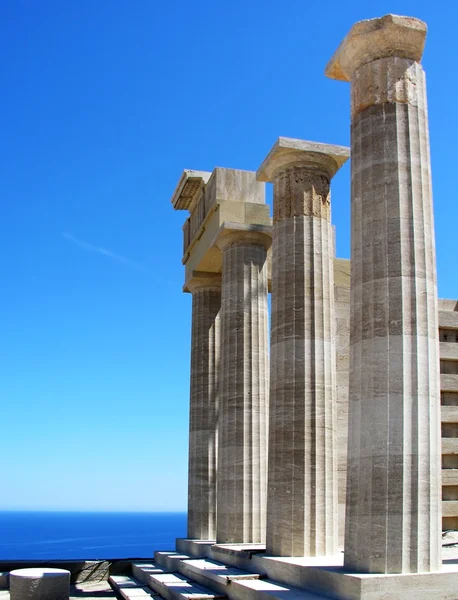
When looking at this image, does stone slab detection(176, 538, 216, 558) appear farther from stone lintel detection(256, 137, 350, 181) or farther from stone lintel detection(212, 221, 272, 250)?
stone lintel detection(256, 137, 350, 181)

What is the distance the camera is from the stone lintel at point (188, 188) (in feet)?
133

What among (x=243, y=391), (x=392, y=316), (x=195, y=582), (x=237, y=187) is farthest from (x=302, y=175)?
(x=195, y=582)

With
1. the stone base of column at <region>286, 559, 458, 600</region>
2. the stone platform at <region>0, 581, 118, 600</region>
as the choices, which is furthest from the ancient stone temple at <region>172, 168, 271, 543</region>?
the stone base of column at <region>286, 559, 458, 600</region>

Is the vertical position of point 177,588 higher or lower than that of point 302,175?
lower

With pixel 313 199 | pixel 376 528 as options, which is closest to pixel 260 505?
pixel 313 199

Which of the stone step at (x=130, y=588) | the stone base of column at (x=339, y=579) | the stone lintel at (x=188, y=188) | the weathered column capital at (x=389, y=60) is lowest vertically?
the stone step at (x=130, y=588)

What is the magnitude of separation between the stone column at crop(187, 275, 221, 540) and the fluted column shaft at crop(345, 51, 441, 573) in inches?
809

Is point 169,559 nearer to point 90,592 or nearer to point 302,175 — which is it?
point 90,592

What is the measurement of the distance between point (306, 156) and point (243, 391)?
10474 millimetres

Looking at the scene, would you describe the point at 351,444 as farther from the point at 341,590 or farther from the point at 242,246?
the point at 242,246

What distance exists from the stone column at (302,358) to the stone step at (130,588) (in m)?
6.07

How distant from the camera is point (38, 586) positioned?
29516 millimetres

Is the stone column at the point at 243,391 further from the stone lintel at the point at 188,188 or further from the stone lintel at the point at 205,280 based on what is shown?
the stone lintel at the point at 188,188

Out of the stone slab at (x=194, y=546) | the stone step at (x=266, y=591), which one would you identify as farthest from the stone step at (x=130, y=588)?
the stone step at (x=266, y=591)
